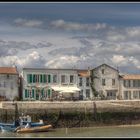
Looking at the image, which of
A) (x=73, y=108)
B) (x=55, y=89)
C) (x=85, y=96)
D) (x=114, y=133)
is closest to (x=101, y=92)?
(x=85, y=96)

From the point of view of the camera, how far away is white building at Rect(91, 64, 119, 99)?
66.9 metres

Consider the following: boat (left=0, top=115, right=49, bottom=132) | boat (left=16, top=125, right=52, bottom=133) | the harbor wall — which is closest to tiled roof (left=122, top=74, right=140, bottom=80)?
the harbor wall

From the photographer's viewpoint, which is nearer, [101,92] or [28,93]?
[28,93]

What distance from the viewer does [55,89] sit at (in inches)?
2490

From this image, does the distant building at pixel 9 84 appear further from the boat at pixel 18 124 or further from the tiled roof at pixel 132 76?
the tiled roof at pixel 132 76

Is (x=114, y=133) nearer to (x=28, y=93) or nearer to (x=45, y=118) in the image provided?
(x=45, y=118)

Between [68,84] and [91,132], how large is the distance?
15885 millimetres

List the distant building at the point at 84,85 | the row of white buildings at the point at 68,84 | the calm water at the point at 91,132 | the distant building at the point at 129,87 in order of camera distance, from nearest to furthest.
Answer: the calm water at the point at 91,132
the row of white buildings at the point at 68,84
the distant building at the point at 84,85
the distant building at the point at 129,87

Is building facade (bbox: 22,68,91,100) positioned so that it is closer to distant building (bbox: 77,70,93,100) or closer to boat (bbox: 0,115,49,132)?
distant building (bbox: 77,70,93,100)

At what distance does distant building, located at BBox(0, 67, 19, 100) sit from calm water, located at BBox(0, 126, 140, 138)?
1133 centimetres

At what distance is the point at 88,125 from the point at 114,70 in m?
14.3

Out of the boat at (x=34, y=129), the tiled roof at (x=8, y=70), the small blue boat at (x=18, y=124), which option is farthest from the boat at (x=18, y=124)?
the tiled roof at (x=8, y=70)

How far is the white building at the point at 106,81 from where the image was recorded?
66.9 meters

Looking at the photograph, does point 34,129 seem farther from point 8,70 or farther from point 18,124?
point 8,70
